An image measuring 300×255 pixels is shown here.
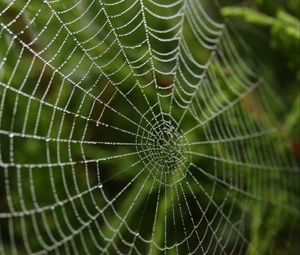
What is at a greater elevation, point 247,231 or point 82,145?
point 82,145

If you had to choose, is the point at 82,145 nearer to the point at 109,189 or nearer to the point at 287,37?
the point at 109,189

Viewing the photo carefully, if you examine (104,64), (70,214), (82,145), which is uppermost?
(104,64)

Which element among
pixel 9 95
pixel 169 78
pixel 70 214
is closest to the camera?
pixel 9 95

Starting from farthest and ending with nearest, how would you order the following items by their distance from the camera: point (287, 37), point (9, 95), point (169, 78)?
point (287, 37), point (169, 78), point (9, 95)

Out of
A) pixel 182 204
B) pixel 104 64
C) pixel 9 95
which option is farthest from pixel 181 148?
pixel 9 95

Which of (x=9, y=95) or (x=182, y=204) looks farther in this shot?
(x=182, y=204)

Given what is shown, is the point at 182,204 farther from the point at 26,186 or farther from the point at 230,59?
the point at 230,59
